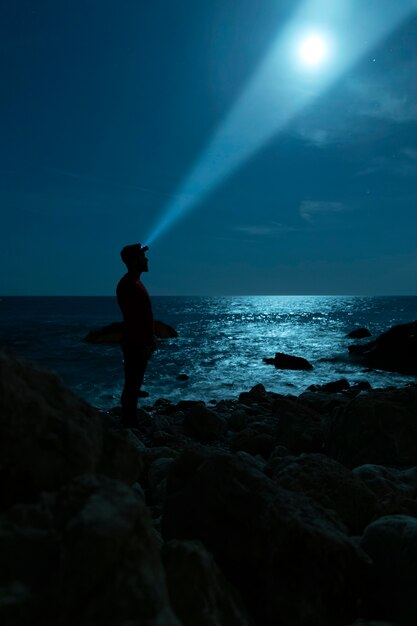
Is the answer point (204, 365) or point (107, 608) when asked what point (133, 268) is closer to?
point (107, 608)

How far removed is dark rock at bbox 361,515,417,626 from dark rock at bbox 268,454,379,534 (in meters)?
0.64

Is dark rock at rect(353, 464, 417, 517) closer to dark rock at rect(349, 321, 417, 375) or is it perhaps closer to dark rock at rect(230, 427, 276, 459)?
dark rock at rect(230, 427, 276, 459)

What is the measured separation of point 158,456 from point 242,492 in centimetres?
343

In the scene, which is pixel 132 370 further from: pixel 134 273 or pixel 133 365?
pixel 134 273

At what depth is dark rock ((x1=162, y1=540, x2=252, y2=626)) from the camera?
73.5 inches

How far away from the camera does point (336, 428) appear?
6.04m

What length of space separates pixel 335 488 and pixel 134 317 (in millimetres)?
4176

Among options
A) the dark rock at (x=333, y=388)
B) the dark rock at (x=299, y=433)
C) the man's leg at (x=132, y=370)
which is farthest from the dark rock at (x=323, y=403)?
the dark rock at (x=333, y=388)

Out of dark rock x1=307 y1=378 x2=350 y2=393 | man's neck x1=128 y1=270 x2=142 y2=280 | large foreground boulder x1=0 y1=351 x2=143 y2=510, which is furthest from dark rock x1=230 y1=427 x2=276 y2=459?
dark rock x1=307 y1=378 x2=350 y2=393

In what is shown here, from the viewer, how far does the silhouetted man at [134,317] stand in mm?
6695

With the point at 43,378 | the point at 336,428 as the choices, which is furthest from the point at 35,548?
the point at 336,428

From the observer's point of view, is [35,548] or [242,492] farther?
[242,492]

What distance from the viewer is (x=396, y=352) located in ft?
95.8

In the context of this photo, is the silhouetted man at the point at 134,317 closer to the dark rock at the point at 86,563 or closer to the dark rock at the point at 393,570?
the dark rock at the point at 393,570
